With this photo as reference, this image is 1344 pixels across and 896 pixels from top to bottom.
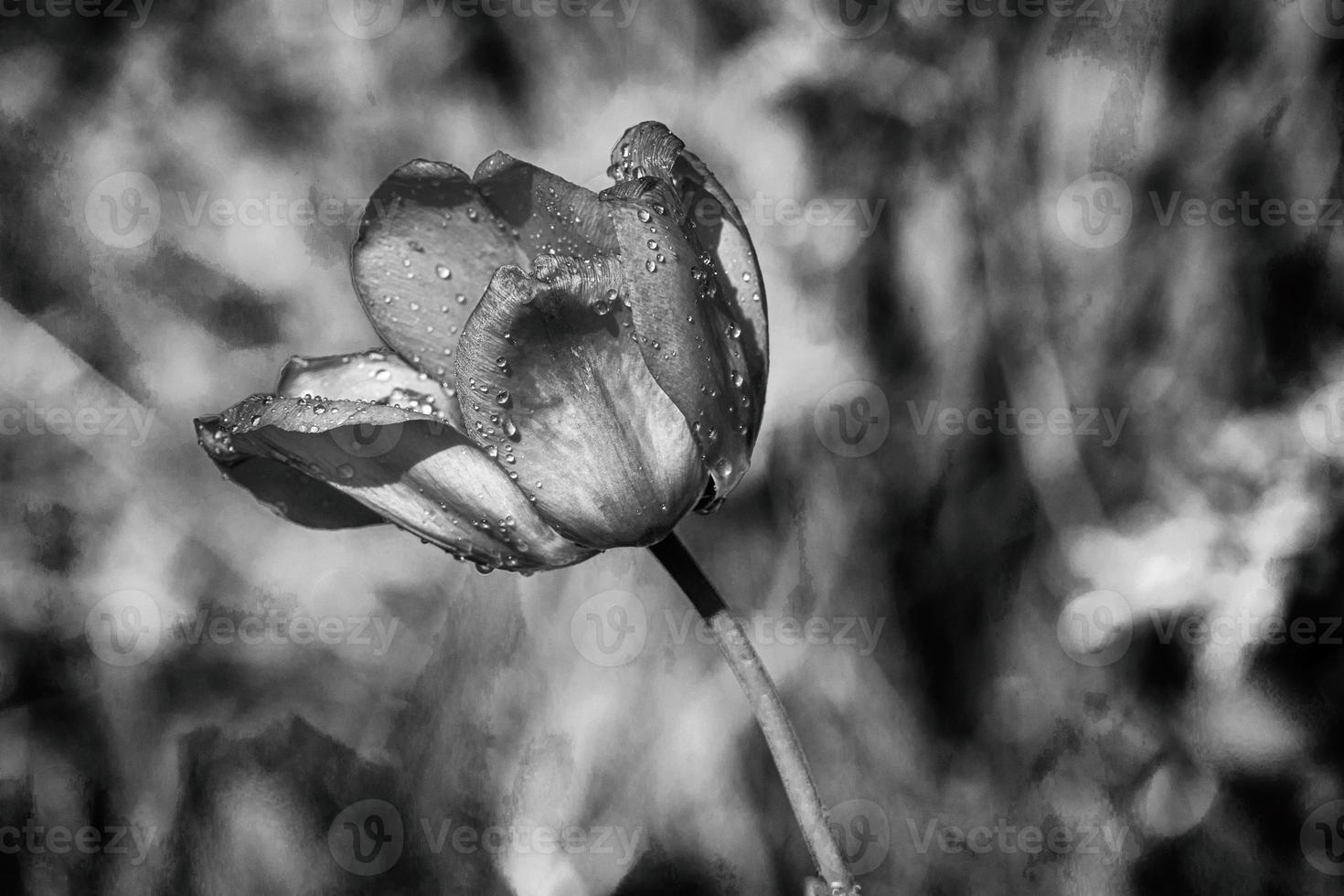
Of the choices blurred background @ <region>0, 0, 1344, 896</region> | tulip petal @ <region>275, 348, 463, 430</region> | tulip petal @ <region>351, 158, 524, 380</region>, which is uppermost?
tulip petal @ <region>351, 158, 524, 380</region>

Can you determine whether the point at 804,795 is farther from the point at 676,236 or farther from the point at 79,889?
the point at 79,889

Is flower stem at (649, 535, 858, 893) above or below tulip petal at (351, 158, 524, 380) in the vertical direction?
below

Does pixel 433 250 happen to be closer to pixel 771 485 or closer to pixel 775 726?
pixel 775 726

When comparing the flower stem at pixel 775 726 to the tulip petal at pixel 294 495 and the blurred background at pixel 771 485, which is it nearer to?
the tulip petal at pixel 294 495

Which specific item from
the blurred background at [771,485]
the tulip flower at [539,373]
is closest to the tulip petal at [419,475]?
the tulip flower at [539,373]

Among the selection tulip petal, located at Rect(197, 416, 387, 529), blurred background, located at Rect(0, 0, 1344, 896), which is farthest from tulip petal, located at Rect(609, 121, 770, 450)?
blurred background, located at Rect(0, 0, 1344, 896)

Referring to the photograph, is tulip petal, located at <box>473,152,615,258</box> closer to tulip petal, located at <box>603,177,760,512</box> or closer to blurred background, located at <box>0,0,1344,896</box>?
tulip petal, located at <box>603,177,760,512</box>

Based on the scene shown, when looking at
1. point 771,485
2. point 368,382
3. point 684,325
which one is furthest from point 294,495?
point 771,485
